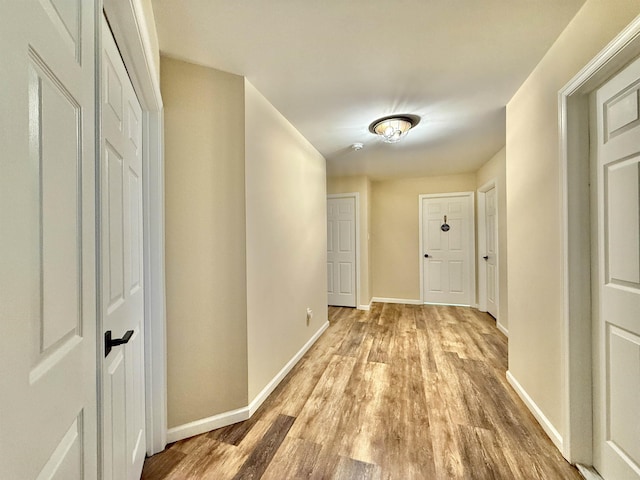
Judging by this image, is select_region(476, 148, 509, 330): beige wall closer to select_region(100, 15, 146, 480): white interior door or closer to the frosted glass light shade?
the frosted glass light shade

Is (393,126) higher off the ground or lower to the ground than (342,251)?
higher

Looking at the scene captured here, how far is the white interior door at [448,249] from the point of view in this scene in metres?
4.46

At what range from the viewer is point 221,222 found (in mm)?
1666

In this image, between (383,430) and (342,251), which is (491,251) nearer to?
(342,251)

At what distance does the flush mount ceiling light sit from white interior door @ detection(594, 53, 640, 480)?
4.33 ft

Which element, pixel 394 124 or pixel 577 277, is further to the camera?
pixel 394 124

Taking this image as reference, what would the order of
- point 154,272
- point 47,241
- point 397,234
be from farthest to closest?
point 397,234 → point 154,272 → point 47,241

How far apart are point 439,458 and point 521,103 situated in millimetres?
2360

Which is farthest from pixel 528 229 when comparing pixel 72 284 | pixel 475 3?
pixel 72 284

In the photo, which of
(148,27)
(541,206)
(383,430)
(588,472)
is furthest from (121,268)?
(588,472)

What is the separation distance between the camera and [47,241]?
50cm

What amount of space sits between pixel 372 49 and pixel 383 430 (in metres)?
2.29

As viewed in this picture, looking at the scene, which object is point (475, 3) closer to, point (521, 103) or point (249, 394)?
point (521, 103)

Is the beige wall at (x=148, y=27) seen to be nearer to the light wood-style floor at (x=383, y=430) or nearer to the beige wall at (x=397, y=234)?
the light wood-style floor at (x=383, y=430)
